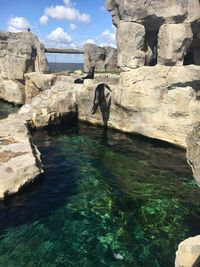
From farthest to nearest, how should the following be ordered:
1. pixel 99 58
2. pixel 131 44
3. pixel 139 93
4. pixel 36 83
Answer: pixel 99 58 < pixel 36 83 < pixel 131 44 < pixel 139 93

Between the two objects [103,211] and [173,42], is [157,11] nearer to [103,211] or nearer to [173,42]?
[173,42]

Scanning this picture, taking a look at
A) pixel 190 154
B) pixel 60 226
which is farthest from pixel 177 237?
pixel 190 154

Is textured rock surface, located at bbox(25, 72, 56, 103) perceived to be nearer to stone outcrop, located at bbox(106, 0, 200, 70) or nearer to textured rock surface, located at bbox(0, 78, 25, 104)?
textured rock surface, located at bbox(0, 78, 25, 104)

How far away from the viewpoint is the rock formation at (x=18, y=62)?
124 feet

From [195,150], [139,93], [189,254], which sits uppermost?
[195,150]

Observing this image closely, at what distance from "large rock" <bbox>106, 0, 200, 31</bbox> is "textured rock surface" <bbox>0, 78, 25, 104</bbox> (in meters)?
18.1

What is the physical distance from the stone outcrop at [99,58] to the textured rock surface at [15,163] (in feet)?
81.5

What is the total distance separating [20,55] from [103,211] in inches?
1171

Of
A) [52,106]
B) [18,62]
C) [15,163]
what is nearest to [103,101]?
[52,106]

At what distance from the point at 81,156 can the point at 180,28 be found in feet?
35.6

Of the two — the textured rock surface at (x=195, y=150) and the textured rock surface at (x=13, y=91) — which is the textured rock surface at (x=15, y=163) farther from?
the textured rock surface at (x=13, y=91)

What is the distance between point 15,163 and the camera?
1444cm

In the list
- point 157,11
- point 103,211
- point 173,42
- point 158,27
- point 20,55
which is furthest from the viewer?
point 20,55

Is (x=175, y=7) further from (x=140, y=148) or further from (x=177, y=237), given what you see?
(x=177, y=237)
